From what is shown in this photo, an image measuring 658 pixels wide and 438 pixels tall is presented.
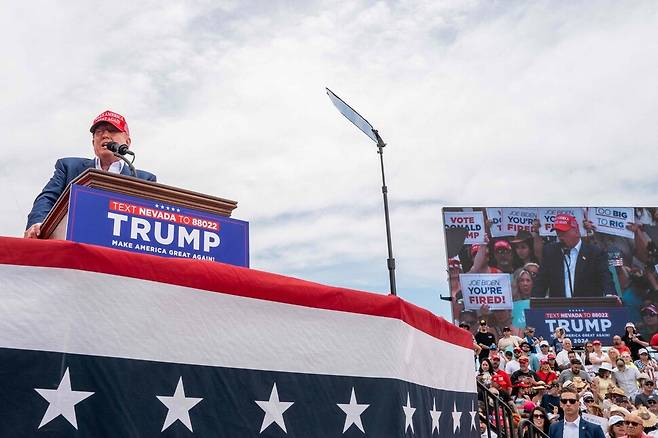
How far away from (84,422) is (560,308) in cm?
2460

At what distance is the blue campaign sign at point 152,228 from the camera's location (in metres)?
2.48

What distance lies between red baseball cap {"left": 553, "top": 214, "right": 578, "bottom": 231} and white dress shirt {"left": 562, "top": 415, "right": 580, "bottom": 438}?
20.6 m

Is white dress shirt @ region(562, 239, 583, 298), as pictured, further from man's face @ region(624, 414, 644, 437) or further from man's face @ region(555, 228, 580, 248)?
man's face @ region(624, 414, 644, 437)

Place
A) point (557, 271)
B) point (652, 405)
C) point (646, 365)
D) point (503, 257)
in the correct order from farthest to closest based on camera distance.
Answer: point (557, 271) → point (503, 257) → point (646, 365) → point (652, 405)

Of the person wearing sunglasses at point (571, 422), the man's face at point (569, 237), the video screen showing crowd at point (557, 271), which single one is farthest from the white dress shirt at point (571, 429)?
the man's face at point (569, 237)

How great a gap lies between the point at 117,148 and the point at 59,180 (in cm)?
45

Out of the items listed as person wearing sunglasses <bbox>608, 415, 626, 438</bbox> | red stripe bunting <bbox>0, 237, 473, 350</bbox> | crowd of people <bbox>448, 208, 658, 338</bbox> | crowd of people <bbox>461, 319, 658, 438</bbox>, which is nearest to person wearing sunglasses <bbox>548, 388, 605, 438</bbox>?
crowd of people <bbox>461, 319, 658, 438</bbox>

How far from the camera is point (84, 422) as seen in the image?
6.85 ft

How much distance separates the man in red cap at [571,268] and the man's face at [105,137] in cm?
2338

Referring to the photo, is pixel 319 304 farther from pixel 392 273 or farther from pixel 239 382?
pixel 392 273

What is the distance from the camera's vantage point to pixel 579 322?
2444 cm

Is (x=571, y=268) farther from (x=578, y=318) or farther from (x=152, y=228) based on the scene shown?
(x=152, y=228)

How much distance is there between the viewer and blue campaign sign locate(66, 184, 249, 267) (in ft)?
8.14

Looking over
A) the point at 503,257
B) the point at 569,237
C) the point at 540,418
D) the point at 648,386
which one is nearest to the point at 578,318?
the point at 503,257
